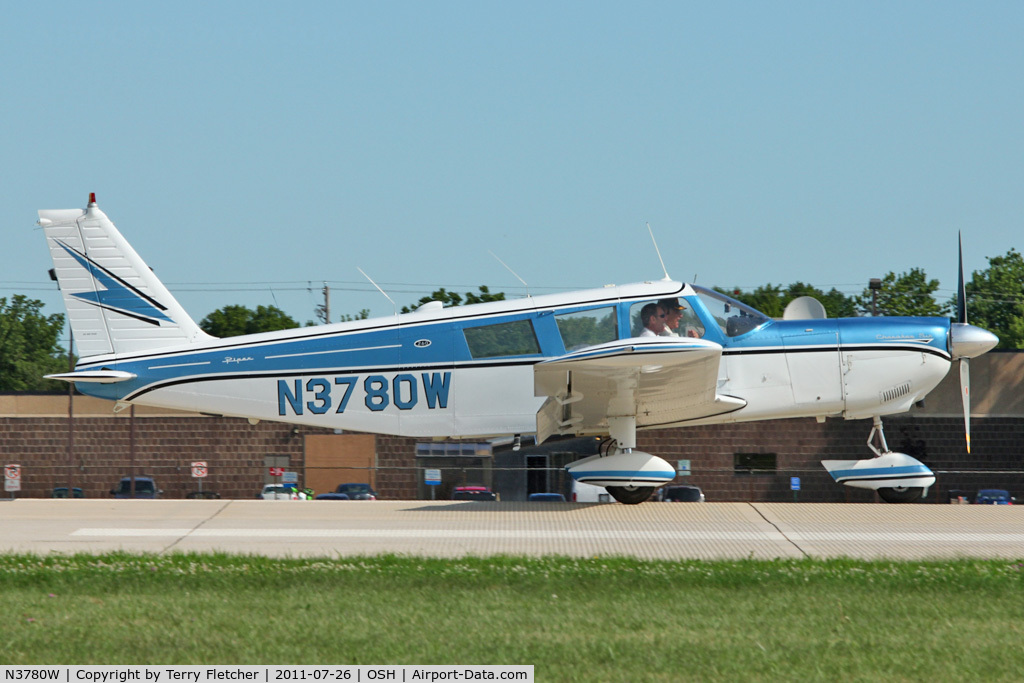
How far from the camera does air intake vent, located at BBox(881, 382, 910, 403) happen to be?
11.5 meters

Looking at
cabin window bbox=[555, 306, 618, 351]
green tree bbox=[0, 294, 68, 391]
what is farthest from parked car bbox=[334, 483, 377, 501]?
green tree bbox=[0, 294, 68, 391]

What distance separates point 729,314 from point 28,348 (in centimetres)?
7161

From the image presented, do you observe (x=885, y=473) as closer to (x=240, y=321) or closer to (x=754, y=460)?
(x=754, y=460)

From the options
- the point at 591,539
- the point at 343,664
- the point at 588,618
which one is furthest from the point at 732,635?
the point at 591,539

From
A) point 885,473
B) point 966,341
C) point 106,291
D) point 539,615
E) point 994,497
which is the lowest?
point 994,497

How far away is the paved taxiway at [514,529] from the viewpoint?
26.7 ft

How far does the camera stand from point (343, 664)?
4801 millimetres

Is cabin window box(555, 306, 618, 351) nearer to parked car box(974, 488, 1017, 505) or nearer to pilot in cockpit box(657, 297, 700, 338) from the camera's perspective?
pilot in cockpit box(657, 297, 700, 338)

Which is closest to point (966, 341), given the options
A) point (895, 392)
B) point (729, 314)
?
point (895, 392)

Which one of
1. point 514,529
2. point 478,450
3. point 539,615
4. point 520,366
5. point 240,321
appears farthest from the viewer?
point 240,321

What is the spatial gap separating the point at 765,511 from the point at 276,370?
5649mm

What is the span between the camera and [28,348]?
7238 centimetres

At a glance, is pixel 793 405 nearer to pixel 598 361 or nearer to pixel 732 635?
pixel 598 361

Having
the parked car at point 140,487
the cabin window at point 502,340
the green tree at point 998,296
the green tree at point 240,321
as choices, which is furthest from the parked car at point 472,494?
the green tree at point 998,296
